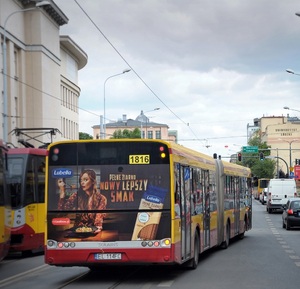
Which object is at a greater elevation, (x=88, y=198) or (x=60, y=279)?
(x=88, y=198)

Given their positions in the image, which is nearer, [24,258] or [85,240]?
[85,240]

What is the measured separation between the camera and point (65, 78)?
77812 millimetres

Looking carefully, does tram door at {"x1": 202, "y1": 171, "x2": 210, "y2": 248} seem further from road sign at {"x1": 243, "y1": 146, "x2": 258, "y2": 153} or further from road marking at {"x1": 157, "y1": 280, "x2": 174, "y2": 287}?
road sign at {"x1": 243, "y1": 146, "x2": 258, "y2": 153}

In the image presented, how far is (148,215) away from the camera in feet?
38.5

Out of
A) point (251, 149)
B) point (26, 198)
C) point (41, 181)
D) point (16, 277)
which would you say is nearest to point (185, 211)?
point (16, 277)

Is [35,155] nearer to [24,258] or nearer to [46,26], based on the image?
[24,258]

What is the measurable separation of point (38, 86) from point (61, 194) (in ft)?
161

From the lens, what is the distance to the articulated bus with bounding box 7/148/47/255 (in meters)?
18.0

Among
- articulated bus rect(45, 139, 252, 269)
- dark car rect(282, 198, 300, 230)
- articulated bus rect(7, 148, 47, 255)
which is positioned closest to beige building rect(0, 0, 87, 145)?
dark car rect(282, 198, 300, 230)

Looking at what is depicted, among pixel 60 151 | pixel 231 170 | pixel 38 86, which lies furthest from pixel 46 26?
pixel 60 151

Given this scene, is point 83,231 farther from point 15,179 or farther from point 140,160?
point 15,179

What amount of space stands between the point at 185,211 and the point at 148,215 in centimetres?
151

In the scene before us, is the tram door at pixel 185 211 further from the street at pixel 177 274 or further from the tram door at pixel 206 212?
the tram door at pixel 206 212

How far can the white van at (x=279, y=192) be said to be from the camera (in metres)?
48.9
